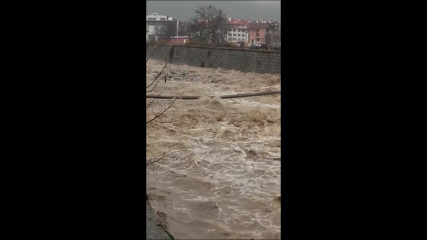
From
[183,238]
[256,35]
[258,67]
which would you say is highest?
[256,35]

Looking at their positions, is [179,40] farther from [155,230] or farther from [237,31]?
[155,230]

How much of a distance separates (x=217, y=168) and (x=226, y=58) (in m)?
11.9

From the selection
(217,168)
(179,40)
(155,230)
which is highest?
(179,40)

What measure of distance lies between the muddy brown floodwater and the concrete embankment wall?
3.52 metres

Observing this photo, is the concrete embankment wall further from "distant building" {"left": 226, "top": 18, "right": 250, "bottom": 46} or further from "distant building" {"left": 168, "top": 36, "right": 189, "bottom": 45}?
"distant building" {"left": 226, "top": 18, "right": 250, "bottom": 46}

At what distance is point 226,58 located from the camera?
17.8m

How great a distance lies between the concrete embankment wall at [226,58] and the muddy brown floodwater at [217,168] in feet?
11.5

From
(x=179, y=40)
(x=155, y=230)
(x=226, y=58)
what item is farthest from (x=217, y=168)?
(x=179, y=40)
